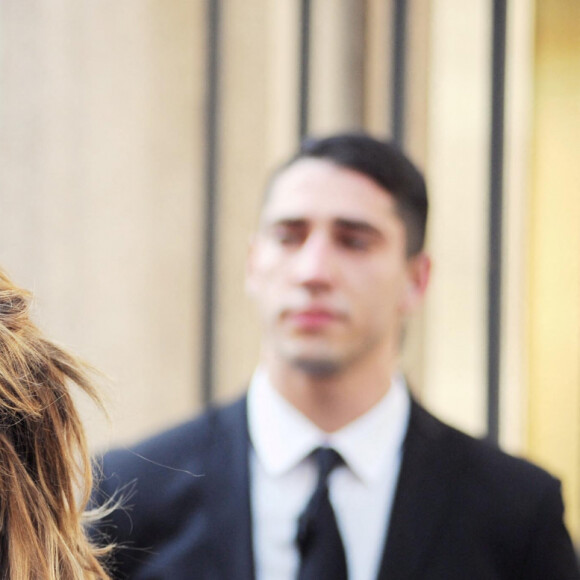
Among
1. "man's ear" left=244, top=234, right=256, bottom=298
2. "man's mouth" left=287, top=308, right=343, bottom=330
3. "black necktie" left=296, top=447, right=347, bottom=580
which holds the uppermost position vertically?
"man's ear" left=244, top=234, right=256, bottom=298

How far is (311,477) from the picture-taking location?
88.8 inches

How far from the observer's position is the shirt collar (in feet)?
7.41

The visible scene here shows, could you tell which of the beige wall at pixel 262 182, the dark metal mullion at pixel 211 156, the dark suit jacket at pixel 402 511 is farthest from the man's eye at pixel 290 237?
the dark metal mullion at pixel 211 156

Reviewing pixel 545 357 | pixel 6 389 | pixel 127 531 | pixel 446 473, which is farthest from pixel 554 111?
pixel 6 389

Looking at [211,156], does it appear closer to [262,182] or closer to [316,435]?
[262,182]

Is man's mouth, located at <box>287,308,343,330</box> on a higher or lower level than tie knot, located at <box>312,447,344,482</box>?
higher

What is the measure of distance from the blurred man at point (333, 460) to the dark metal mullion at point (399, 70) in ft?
7.30

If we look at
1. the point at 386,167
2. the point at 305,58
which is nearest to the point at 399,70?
the point at 305,58

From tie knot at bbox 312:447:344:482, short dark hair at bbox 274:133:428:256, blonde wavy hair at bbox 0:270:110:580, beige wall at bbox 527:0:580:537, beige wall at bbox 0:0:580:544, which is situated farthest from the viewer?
beige wall at bbox 527:0:580:537

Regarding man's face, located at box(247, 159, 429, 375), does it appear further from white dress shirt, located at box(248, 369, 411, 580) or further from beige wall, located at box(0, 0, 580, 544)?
beige wall, located at box(0, 0, 580, 544)

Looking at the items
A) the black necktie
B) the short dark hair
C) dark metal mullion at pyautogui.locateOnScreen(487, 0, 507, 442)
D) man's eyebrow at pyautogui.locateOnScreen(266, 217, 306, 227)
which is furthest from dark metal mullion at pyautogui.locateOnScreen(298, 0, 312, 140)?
the black necktie

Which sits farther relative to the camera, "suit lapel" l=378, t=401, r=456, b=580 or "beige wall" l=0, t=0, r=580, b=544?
"beige wall" l=0, t=0, r=580, b=544

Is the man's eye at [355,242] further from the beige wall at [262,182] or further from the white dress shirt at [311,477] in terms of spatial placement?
the beige wall at [262,182]

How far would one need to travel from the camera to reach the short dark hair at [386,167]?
257 cm
